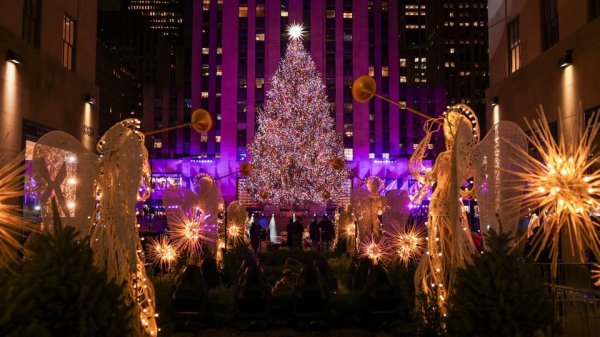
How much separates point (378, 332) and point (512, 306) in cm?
485

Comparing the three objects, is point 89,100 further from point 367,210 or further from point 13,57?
point 367,210

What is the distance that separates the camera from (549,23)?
17.6 metres

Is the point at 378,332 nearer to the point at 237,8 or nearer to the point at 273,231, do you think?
the point at 273,231

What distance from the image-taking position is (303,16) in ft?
216

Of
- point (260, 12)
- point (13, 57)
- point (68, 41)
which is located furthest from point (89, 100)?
point (260, 12)

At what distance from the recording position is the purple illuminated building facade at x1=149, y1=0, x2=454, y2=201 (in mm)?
62625

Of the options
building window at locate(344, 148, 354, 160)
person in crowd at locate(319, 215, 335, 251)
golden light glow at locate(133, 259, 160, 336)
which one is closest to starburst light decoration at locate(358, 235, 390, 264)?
golden light glow at locate(133, 259, 160, 336)

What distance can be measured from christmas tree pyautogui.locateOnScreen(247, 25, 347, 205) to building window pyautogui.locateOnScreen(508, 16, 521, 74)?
20.4m

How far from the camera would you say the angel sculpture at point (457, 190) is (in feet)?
24.1

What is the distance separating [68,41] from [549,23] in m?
17.4

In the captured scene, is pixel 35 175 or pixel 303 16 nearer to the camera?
pixel 35 175

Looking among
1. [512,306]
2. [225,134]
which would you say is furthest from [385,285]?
[225,134]

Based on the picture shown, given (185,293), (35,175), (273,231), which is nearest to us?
(35,175)

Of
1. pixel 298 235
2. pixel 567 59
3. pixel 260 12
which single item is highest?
pixel 260 12
